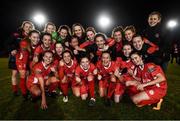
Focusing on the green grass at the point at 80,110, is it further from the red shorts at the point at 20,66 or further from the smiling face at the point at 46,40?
the smiling face at the point at 46,40

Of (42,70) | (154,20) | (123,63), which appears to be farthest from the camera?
(123,63)

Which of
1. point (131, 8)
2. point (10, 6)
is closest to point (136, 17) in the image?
point (131, 8)

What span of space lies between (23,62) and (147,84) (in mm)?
2867

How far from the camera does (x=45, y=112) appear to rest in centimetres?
471

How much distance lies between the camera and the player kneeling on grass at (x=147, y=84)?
482 cm

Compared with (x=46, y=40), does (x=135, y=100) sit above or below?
below

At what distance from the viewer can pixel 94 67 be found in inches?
221

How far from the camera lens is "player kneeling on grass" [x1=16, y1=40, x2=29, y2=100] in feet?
18.0

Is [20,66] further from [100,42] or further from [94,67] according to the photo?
[100,42]

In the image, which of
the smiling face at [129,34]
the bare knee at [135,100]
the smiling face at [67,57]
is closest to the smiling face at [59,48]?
the smiling face at [67,57]

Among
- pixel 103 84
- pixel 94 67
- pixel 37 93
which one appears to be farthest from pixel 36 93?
pixel 103 84

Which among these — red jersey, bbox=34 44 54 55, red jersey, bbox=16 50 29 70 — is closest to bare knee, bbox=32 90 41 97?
red jersey, bbox=16 50 29 70

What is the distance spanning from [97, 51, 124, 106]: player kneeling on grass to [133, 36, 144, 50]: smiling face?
0.64 m

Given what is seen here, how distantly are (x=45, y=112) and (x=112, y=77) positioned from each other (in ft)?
5.66
